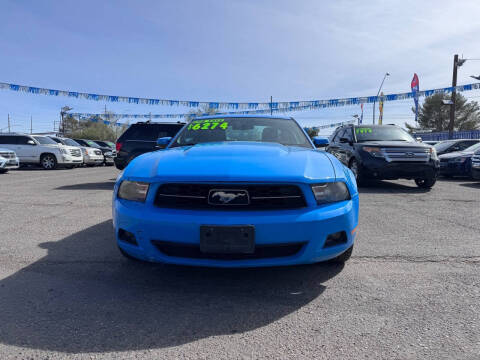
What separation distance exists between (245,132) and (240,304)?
210 centimetres

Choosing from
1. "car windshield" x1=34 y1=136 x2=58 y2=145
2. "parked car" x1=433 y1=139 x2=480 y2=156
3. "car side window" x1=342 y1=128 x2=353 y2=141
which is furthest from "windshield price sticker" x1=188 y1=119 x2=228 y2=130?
"car windshield" x1=34 y1=136 x2=58 y2=145

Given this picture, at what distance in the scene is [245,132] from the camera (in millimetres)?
3848

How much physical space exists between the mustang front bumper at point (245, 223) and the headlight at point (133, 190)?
7 centimetres

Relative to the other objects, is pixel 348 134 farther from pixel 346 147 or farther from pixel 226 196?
pixel 226 196

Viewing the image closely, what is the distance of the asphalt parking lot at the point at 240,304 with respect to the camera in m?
1.76

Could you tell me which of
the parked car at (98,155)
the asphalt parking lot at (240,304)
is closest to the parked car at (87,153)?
the parked car at (98,155)

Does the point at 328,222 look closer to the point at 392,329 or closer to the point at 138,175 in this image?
the point at 392,329

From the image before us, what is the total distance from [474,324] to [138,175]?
7.55 ft

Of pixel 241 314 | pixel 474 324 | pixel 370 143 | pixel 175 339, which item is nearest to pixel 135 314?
pixel 175 339

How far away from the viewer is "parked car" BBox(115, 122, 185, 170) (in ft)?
29.0

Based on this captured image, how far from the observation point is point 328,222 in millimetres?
2244

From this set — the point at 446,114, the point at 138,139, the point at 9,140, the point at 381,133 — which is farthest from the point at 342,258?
the point at 446,114

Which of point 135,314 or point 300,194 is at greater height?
point 300,194

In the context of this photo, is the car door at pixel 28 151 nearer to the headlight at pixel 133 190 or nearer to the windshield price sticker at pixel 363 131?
the windshield price sticker at pixel 363 131
